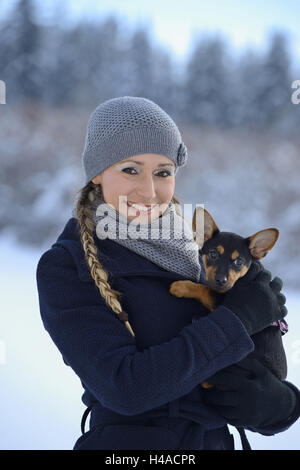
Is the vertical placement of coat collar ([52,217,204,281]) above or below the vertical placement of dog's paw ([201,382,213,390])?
above

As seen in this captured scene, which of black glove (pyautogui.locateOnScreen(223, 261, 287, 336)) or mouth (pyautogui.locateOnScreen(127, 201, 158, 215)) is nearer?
black glove (pyautogui.locateOnScreen(223, 261, 287, 336))

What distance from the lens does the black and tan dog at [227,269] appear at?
1328 millimetres

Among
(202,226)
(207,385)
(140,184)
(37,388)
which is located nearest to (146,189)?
(140,184)

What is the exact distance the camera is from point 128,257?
1.32 meters

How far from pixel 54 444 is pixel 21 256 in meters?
5.68

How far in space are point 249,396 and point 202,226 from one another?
49 cm

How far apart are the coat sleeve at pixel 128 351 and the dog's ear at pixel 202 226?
13.9 inches

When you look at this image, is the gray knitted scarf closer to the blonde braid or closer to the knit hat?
the blonde braid

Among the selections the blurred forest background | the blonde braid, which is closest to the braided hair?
the blonde braid

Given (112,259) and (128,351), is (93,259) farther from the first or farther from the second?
(128,351)

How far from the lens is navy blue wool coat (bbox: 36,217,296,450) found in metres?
1.11

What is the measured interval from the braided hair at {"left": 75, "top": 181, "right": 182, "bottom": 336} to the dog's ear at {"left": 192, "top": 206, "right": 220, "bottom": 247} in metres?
0.28

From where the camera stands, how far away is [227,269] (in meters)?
1.36
